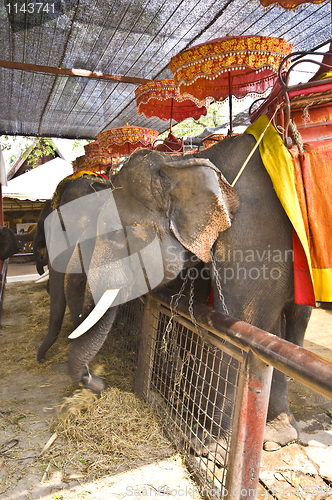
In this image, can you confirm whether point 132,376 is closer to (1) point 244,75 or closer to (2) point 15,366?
(2) point 15,366

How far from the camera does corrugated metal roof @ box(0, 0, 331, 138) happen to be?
11.3ft

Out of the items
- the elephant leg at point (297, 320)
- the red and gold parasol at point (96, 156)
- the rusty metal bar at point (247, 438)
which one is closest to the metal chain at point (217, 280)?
the rusty metal bar at point (247, 438)

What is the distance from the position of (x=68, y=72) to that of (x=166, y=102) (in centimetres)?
150

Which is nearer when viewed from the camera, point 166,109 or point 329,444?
point 329,444

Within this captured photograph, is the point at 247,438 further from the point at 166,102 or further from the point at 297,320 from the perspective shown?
the point at 166,102

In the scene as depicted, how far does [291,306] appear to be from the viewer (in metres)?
2.28

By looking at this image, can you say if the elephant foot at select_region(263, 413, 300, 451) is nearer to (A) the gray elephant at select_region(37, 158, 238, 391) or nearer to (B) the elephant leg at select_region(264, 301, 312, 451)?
(B) the elephant leg at select_region(264, 301, 312, 451)

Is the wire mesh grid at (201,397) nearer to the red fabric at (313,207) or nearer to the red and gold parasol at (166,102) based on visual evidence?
the red fabric at (313,207)

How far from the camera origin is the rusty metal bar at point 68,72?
14.3 ft

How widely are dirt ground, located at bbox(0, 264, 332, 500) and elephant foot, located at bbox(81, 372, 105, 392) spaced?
3.5 inches

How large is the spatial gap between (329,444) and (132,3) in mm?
3848

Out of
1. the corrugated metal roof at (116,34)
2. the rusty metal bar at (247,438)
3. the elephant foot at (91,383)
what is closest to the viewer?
the rusty metal bar at (247,438)

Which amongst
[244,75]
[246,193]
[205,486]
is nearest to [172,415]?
[205,486]

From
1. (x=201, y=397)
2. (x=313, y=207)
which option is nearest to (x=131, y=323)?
(x=201, y=397)
